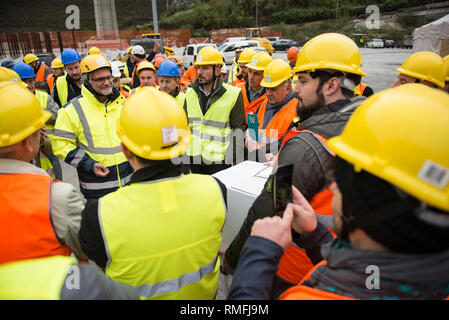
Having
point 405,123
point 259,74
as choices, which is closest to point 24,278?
point 405,123

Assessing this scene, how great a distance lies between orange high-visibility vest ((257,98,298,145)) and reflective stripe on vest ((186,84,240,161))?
1.80 ft

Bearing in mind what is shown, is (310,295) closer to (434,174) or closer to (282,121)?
(434,174)

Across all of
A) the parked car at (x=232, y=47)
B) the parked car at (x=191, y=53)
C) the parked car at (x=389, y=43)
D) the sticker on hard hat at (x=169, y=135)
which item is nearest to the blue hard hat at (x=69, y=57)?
the sticker on hard hat at (x=169, y=135)

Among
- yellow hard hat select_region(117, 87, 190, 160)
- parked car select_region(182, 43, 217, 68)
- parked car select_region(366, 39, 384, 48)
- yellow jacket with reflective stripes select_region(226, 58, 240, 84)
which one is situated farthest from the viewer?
parked car select_region(366, 39, 384, 48)

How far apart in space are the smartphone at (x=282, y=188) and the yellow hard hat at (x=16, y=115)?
1.36 meters

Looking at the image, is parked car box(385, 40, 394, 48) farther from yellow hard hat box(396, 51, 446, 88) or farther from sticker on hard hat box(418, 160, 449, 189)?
sticker on hard hat box(418, 160, 449, 189)

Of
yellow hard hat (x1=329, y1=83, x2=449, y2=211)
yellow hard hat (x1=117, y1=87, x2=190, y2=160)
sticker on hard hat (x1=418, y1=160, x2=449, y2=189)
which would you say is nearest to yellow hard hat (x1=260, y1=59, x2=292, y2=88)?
yellow hard hat (x1=117, y1=87, x2=190, y2=160)

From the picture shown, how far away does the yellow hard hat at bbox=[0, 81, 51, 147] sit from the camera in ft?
4.85

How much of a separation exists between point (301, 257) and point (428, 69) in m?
3.08

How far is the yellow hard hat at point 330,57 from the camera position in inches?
71.9

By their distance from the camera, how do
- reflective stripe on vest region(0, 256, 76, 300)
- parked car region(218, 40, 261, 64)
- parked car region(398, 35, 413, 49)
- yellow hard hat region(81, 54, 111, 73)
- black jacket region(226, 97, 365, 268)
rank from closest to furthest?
reflective stripe on vest region(0, 256, 76, 300) → black jacket region(226, 97, 365, 268) → yellow hard hat region(81, 54, 111, 73) → parked car region(218, 40, 261, 64) → parked car region(398, 35, 413, 49)

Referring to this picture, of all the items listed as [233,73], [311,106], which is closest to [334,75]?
[311,106]

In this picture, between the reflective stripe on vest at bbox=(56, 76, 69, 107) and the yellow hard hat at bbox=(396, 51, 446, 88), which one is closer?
the yellow hard hat at bbox=(396, 51, 446, 88)

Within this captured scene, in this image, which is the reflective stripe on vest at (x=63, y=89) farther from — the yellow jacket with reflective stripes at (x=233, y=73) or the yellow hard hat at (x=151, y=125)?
the yellow jacket with reflective stripes at (x=233, y=73)
